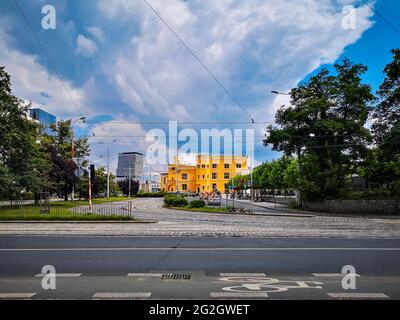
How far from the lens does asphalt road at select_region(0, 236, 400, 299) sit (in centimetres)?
A: 632

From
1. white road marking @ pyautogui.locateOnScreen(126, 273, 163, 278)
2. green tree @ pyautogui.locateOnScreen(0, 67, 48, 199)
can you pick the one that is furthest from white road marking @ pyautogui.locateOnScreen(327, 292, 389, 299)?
green tree @ pyautogui.locateOnScreen(0, 67, 48, 199)

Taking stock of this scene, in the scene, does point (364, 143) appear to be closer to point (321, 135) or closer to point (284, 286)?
point (321, 135)

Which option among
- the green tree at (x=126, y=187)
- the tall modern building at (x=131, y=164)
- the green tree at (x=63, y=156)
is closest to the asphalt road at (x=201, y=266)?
the green tree at (x=63, y=156)

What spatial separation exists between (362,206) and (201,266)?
87.0 ft

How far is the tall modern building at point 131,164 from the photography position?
103 m

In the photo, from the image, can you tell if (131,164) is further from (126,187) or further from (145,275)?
(145,275)

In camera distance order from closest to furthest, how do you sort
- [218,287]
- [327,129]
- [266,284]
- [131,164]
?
1. [218,287]
2. [266,284]
3. [327,129]
4. [131,164]

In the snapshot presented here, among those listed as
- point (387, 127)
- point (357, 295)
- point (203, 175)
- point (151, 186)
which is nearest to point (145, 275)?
point (357, 295)

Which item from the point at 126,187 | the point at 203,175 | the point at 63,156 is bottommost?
the point at 126,187

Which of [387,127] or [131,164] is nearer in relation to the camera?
[387,127]

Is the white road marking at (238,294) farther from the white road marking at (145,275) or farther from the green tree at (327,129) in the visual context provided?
the green tree at (327,129)

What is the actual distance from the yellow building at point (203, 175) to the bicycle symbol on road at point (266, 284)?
9543 centimetres

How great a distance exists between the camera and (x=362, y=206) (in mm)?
31219

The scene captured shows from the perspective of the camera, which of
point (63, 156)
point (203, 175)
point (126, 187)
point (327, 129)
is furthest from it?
point (203, 175)
